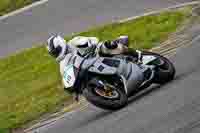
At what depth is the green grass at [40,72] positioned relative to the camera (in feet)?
51.5

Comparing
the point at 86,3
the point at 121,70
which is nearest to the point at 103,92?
the point at 121,70

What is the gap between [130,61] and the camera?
1316 cm

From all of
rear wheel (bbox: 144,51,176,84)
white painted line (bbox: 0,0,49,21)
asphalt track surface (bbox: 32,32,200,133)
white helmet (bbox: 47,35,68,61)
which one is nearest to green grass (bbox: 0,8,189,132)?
asphalt track surface (bbox: 32,32,200,133)

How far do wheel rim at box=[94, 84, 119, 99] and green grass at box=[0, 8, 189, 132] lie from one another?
2.98 meters

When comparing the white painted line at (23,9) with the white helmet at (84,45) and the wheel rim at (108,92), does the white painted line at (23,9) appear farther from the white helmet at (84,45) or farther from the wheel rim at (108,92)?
the wheel rim at (108,92)

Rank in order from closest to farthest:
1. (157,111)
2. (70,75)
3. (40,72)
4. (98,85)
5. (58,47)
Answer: (157,111) < (98,85) < (70,75) < (58,47) < (40,72)

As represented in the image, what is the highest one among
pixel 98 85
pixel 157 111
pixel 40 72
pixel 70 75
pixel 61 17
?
pixel 70 75

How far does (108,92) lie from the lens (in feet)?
40.8

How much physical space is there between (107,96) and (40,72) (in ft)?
22.5

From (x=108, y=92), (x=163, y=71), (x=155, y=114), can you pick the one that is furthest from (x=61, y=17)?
(x=155, y=114)

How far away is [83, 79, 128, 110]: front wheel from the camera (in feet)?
40.4

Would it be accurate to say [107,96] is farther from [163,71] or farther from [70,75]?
[163,71]

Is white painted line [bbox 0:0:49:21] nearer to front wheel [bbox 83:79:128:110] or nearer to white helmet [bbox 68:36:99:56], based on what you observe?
white helmet [bbox 68:36:99:56]

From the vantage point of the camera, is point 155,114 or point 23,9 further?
point 23,9
